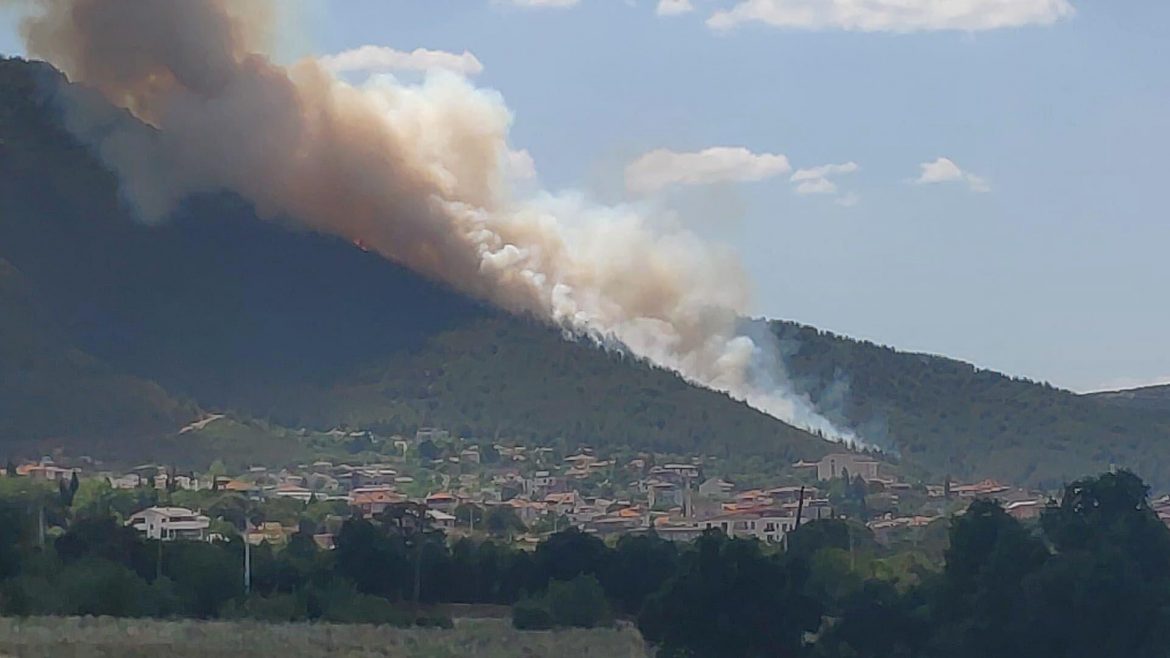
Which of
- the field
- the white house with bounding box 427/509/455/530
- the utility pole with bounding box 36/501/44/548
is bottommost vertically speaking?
the field

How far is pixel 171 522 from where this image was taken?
106250 millimetres

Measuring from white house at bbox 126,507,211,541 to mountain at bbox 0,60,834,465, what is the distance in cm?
4708

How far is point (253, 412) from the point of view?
15788 cm

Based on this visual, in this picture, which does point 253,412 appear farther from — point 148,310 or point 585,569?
point 585,569

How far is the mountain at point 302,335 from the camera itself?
165 m

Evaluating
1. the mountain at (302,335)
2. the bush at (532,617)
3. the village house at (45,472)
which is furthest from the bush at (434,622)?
the mountain at (302,335)

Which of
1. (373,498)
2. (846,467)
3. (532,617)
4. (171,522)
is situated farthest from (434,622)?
(846,467)

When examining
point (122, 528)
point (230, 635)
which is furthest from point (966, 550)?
point (122, 528)

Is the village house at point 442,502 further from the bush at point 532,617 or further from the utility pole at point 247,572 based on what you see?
the bush at point 532,617

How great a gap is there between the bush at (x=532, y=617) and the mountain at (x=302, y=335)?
88903 mm

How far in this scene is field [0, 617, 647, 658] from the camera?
47.2 m

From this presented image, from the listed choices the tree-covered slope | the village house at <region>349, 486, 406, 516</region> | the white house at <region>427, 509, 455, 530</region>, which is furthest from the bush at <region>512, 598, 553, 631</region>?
the tree-covered slope

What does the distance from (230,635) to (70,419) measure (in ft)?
309

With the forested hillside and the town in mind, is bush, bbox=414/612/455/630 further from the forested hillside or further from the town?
the forested hillside
